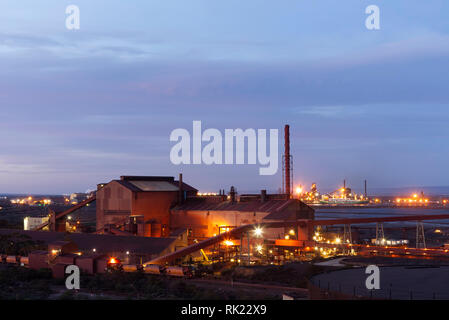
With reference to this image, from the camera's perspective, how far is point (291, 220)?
5847 centimetres

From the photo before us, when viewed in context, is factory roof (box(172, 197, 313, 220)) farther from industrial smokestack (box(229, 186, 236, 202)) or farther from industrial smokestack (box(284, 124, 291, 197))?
industrial smokestack (box(284, 124, 291, 197))

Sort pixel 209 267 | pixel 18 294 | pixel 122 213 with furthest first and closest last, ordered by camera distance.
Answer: pixel 122 213 → pixel 209 267 → pixel 18 294

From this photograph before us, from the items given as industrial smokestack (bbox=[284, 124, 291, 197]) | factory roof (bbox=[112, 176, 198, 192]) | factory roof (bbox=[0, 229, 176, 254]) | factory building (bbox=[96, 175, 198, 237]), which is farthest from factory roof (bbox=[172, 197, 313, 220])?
industrial smokestack (bbox=[284, 124, 291, 197])

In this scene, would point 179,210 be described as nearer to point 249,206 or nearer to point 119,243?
point 249,206

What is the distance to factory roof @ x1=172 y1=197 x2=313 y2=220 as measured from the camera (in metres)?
59.4

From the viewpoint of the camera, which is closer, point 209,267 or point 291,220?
point 209,267

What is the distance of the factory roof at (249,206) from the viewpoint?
195 ft

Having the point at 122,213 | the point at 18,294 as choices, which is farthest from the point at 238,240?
the point at 18,294

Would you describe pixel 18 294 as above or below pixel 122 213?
below

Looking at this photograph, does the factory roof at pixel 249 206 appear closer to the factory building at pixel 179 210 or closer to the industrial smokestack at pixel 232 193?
the factory building at pixel 179 210
